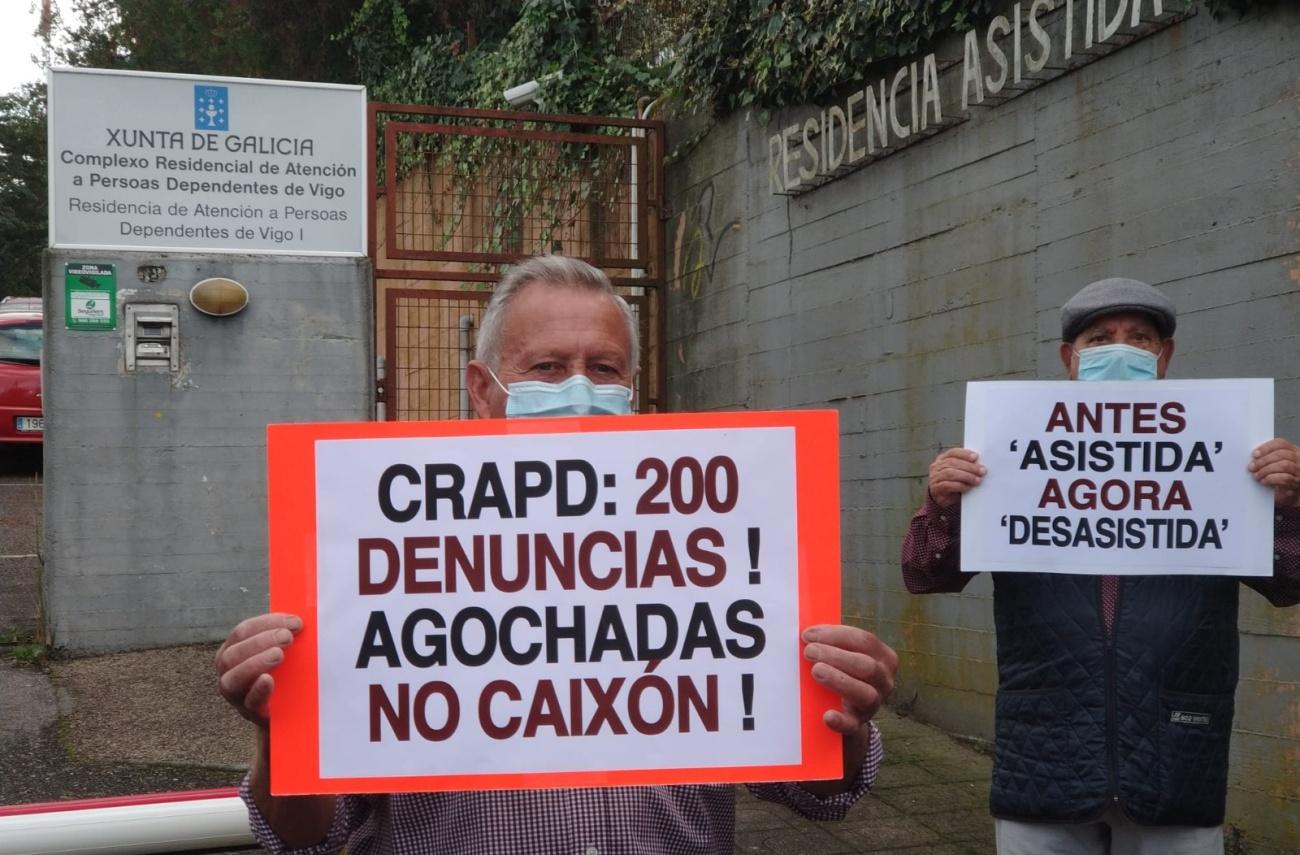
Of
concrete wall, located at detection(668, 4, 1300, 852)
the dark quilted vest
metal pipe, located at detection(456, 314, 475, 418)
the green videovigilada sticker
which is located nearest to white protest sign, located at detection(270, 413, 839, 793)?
the dark quilted vest

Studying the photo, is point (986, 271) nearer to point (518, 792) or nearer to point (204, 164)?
point (518, 792)

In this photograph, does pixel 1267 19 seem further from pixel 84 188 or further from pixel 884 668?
pixel 84 188

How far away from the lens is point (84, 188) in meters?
7.96

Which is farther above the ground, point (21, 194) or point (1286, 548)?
point (21, 194)

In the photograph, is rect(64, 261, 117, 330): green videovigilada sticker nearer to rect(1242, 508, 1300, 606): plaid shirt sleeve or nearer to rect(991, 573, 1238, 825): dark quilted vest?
rect(991, 573, 1238, 825): dark quilted vest

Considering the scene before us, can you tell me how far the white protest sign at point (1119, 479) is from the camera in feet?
9.00

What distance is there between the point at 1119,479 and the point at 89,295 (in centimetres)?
681

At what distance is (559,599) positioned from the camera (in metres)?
1.87

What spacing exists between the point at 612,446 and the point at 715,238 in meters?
6.70

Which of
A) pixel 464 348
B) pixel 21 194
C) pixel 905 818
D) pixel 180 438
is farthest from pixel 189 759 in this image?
pixel 21 194

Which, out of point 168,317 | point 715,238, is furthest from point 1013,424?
point 168,317

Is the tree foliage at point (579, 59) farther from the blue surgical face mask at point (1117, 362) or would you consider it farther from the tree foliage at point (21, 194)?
the tree foliage at point (21, 194)

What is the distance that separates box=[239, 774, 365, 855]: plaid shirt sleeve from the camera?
6.15 ft

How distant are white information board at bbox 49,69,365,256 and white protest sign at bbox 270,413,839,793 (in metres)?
6.82
